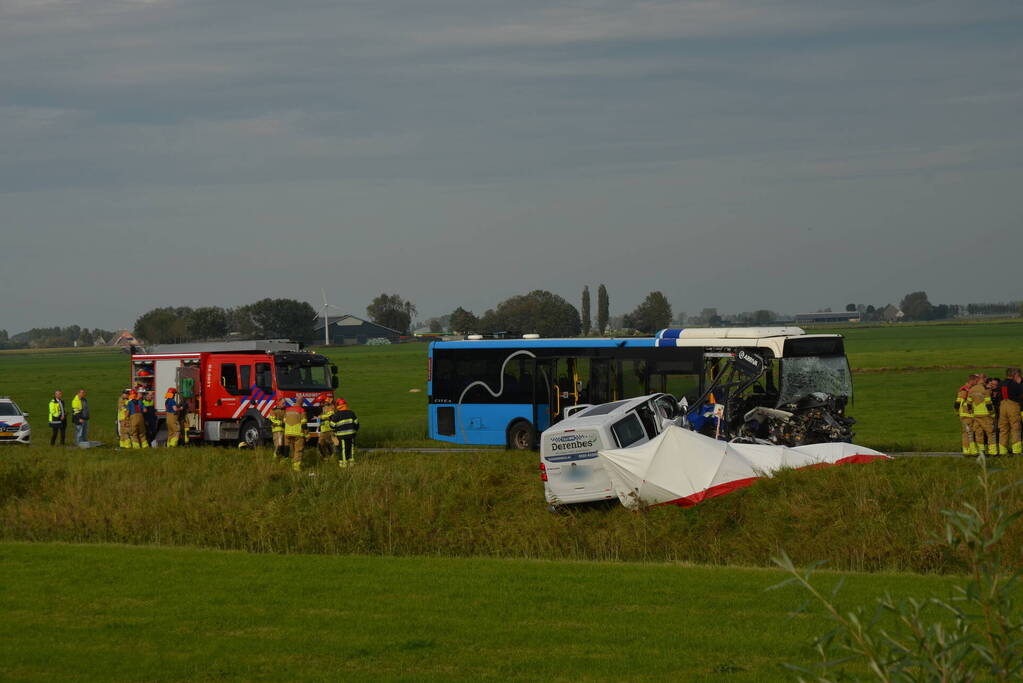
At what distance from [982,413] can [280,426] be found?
15.4m

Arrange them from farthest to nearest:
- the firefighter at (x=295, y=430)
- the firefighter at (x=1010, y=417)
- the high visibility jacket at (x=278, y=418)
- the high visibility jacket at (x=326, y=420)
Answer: the high visibility jacket at (x=278, y=418)
the high visibility jacket at (x=326, y=420)
the firefighter at (x=1010, y=417)
the firefighter at (x=295, y=430)

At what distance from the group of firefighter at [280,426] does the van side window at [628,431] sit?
613cm

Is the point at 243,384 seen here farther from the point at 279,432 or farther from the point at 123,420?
the point at 279,432

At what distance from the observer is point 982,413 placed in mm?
25203

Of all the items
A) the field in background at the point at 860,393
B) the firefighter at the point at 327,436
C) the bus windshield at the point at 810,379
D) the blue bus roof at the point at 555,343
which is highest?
the blue bus roof at the point at 555,343

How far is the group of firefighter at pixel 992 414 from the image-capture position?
25.1m

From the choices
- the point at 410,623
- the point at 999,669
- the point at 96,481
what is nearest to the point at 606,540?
the point at 410,623

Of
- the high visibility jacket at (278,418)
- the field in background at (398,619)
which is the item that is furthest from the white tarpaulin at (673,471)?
the high visibility jacket at (278,418)

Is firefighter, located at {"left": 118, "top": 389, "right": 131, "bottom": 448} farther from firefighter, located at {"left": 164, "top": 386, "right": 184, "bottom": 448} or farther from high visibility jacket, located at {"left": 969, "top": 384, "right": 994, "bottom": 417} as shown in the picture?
high visibility jacket, located at {"left": 969, "top": 384, "right": 994, "bottom": 417}

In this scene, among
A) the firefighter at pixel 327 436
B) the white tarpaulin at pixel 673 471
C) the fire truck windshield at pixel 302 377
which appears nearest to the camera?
the white tarpaulin at pixel 673 471

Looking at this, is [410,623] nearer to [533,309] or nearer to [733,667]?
[733,667]

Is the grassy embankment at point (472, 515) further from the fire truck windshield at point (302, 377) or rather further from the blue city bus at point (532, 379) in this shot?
the fire truck windshield at point (302, 377)

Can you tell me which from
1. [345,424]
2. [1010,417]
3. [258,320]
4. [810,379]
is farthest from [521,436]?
[258,320]

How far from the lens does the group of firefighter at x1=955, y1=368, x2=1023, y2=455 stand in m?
25.1
